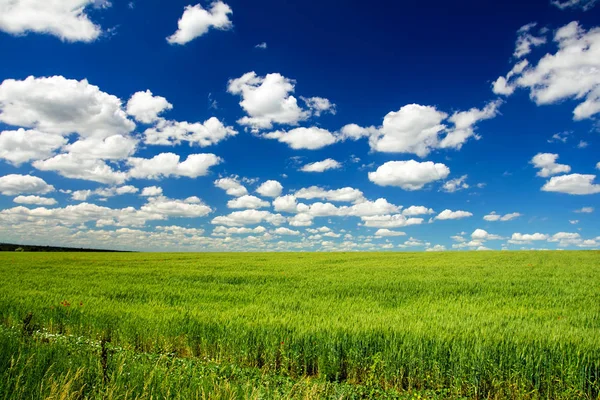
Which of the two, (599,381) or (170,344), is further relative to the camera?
(170,344)

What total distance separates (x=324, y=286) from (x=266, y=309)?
636 centimetres

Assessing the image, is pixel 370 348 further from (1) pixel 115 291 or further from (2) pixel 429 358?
(1) pixel 115 291

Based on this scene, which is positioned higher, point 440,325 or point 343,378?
point 440,325

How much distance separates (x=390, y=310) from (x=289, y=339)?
4984 mm

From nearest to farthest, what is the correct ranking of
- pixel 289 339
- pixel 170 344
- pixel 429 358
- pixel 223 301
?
pixel 429 358
pixel 289 339
pixel 170 344
pixel 223 301

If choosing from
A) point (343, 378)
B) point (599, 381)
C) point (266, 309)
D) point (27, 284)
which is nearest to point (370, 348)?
point (343, 378)

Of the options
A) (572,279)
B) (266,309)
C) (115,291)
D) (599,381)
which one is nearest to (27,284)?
(115,291)

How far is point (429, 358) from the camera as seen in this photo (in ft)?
22.4

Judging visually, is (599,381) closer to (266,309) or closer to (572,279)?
(266,309)

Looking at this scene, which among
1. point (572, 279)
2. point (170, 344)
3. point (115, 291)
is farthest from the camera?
point (572, 279)

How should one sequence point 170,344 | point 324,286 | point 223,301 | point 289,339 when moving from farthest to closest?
point 324,286, point 223,301, point 170,344, point 289,339

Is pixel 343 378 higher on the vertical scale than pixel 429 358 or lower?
lower

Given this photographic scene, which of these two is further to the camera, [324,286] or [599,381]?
[324,286]

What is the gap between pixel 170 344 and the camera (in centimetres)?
823
